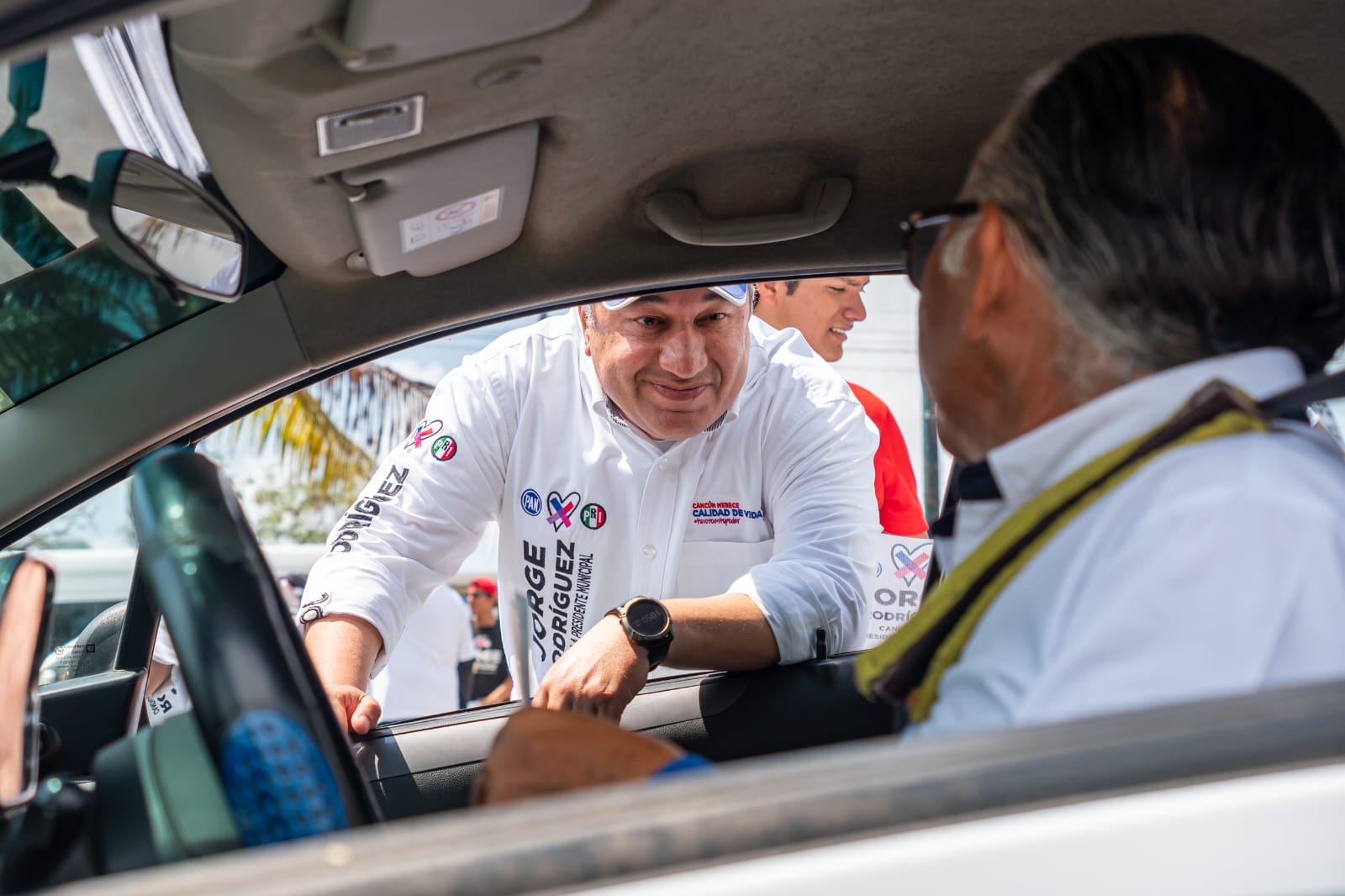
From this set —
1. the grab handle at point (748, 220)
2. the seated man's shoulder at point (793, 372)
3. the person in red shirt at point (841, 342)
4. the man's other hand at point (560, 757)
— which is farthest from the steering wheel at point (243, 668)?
the person in red shirt at point (841, 342)

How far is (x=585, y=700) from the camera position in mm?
2111

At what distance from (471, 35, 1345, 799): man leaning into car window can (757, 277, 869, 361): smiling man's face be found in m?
1.96

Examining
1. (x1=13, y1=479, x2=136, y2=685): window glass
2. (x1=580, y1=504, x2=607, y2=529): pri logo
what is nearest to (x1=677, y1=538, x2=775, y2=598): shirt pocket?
(x1=580, y1=504, x2=607, y2=529): pri logo

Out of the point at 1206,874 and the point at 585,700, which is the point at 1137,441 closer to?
the point at 1206,874

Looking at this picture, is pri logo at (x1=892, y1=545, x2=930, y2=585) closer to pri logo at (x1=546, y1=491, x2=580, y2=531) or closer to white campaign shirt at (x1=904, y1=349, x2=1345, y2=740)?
pri logo at (x1=546, y1=491, x2=580, y2=531)

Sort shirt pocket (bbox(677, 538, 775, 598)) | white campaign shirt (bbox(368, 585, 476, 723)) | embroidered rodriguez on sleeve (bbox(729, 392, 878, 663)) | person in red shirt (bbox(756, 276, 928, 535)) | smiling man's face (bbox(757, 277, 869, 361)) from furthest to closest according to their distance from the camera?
white campaign shirt (bbox(368, 585, 476, 723))
person in red shirt (bbox(756, 276, 928, 535))
smiling man's face (bbox(757, 277, 869, 361))
shirt pocket (bbox(677, 538, 775, 598))
embroidered rodriguez on sleeve (bbox(729, 392, 878, 663))

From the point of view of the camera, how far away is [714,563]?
2.89 m

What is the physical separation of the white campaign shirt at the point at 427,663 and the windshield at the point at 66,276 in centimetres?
279

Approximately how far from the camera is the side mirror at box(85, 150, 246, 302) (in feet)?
4.77

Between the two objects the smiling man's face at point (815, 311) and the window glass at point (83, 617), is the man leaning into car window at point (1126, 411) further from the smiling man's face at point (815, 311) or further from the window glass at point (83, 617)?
the smiling man's face at point (815, 311)

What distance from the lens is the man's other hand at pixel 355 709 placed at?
7.25 feet

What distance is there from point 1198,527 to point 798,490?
6.29ft

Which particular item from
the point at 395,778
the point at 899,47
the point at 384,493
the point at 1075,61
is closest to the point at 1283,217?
the point at 1075,61

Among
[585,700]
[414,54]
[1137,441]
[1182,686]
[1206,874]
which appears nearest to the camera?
[1206,874]
